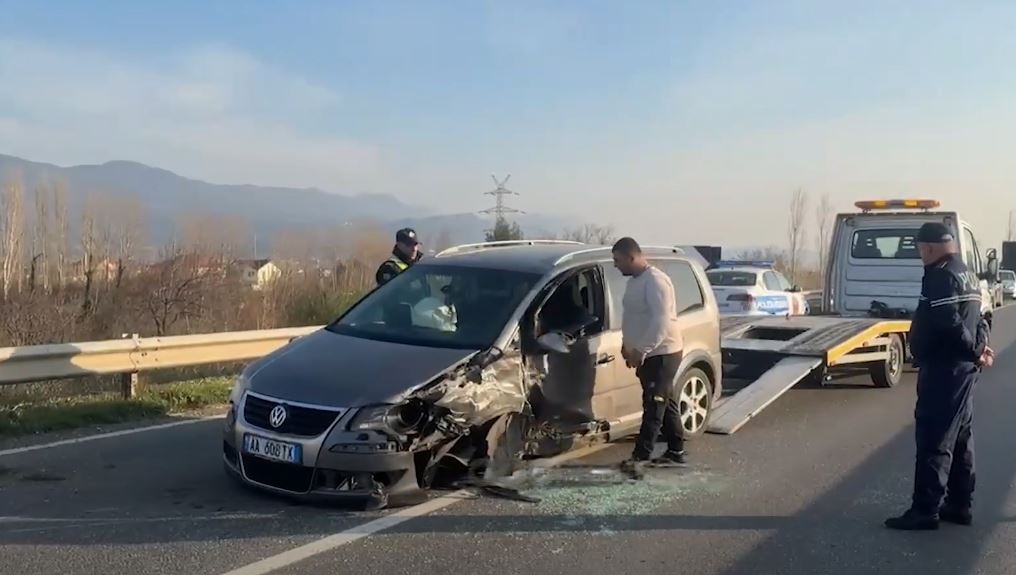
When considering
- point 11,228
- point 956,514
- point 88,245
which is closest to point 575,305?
point 956,514

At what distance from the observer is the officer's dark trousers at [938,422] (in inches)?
215

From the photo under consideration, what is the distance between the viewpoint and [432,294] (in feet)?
22.3

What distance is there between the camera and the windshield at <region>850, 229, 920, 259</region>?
13.7m

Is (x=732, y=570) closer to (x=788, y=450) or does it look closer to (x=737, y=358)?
(x=788, y=450)

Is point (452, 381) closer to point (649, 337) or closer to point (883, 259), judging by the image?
point (649, 337)

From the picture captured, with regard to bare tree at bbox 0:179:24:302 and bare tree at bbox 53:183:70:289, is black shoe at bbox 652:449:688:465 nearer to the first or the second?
bare tree at bbox 0:179:24:302

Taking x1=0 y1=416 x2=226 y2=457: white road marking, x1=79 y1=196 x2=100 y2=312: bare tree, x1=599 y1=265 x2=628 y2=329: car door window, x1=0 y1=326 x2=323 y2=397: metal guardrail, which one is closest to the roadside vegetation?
x1=0 y1=326 x2=323 y2=397: metal guardrail

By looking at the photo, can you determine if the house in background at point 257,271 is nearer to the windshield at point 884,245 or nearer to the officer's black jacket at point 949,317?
the windshield at point 884,245

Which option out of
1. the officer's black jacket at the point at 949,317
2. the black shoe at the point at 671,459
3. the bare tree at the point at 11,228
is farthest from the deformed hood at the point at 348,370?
the bare tree at the point at 11,228

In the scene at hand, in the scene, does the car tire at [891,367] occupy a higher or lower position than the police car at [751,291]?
lower

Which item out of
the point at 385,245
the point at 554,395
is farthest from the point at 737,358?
the point at 385,245

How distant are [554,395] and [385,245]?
1235 inches

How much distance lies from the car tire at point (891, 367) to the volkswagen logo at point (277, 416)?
8487 millimetres

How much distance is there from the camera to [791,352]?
32.5ft
